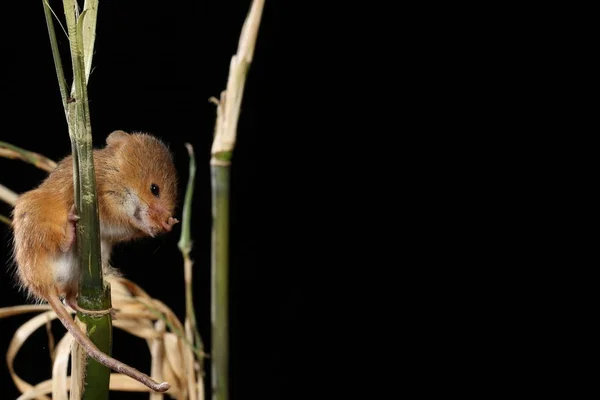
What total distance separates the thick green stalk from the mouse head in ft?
0.24

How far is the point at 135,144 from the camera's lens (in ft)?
3.57

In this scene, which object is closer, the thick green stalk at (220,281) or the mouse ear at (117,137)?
the thick green stalk at (220,281)

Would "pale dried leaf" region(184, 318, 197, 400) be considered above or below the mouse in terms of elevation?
below

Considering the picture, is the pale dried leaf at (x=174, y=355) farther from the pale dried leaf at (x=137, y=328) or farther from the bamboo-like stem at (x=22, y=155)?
the bamboo-like stem at (x=22, y=155)

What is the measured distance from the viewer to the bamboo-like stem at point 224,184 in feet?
3.10

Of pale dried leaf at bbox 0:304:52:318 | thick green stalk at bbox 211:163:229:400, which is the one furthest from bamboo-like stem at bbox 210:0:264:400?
pale dried leaf at bbox 0:304:52:318

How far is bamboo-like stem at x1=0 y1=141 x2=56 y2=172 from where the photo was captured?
102cm

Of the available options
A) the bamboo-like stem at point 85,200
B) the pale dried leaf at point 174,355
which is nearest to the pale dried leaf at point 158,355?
the pale dried leaf at point 174,355

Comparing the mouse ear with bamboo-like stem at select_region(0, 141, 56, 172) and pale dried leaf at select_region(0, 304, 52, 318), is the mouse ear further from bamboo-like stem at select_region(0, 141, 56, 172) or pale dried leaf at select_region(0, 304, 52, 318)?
pale dried leaf at select_region(0, 304, 52, 318)

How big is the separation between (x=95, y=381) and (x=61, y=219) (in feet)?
0.87

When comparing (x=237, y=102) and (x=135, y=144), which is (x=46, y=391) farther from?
(x=237, y=102)

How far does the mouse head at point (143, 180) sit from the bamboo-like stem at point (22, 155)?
101 mm

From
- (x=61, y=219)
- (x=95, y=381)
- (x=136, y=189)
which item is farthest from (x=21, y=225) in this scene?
(x=95, y=381)

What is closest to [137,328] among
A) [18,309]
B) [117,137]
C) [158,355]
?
[158,355]
